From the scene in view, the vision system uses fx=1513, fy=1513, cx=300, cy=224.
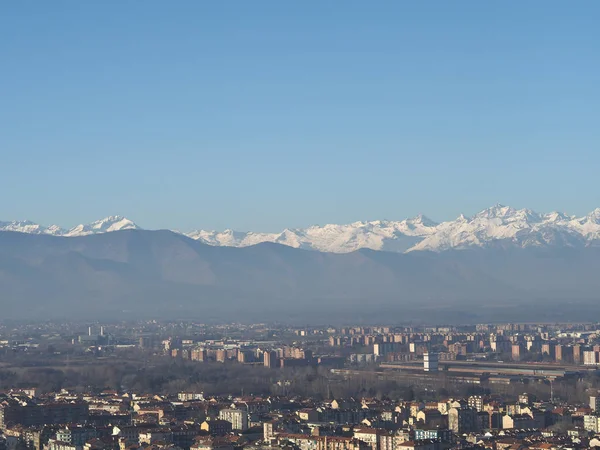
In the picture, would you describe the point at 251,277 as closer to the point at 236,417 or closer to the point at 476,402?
the point at 476,402

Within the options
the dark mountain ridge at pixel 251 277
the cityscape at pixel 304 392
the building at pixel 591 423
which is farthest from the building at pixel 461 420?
the dark mountain ridge at pixel 251 277

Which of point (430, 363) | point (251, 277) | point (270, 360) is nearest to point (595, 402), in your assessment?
point (430, 363)

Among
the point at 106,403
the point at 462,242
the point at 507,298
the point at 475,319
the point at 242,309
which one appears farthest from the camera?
the point at 462,242

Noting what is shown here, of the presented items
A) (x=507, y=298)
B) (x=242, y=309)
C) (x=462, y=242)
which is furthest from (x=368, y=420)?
(x=462, y=242)

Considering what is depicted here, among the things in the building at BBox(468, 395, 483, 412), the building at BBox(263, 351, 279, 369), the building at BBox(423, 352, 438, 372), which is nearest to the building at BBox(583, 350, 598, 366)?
the building at BBox(423, 352, 438, 372)

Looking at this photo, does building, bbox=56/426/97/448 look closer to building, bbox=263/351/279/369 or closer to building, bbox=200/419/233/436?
building, bbox=200/419/233/436

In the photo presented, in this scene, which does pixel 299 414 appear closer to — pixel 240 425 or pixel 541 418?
pixel 240 425

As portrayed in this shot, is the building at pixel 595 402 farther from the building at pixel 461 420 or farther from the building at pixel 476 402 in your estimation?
the building at pixel 461 420

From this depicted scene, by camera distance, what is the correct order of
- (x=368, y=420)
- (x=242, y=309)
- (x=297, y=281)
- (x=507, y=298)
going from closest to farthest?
(x=368, y=420), (x=242, y=309), (x=507, y=298), (x=297, y=281)
